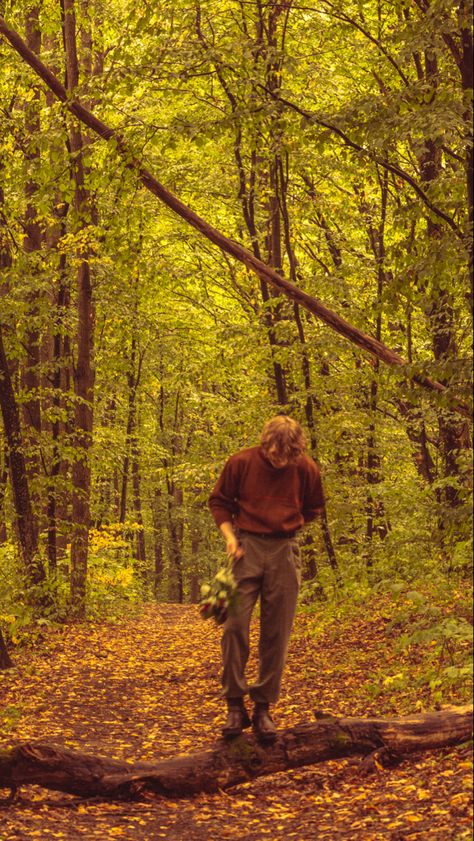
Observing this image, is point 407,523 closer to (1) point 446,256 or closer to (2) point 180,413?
(1) point 446,256

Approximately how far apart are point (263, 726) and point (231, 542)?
133 cm

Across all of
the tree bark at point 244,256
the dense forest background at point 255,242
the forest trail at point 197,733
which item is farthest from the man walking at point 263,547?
the tree bark at point 244,256

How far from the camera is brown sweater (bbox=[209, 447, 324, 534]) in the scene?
227 inches

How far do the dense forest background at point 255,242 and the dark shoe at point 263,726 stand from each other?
179cm

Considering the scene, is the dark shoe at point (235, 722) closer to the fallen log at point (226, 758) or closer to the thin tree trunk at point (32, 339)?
the fallen log at point (226, 758)

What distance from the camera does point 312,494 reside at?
591 cm

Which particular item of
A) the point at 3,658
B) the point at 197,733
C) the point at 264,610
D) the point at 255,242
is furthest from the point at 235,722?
the point at 255,242

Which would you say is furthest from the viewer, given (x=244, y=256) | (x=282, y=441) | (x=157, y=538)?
(x=157, y=538)

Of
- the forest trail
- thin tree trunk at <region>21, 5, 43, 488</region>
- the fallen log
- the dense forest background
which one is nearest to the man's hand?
the fallen log

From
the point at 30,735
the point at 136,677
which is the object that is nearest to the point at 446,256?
the point at 30,735

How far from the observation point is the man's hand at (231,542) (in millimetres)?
5668

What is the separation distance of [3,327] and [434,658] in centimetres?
903

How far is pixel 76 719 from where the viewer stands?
9.73 metres

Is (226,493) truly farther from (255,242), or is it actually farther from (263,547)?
(255,242)
